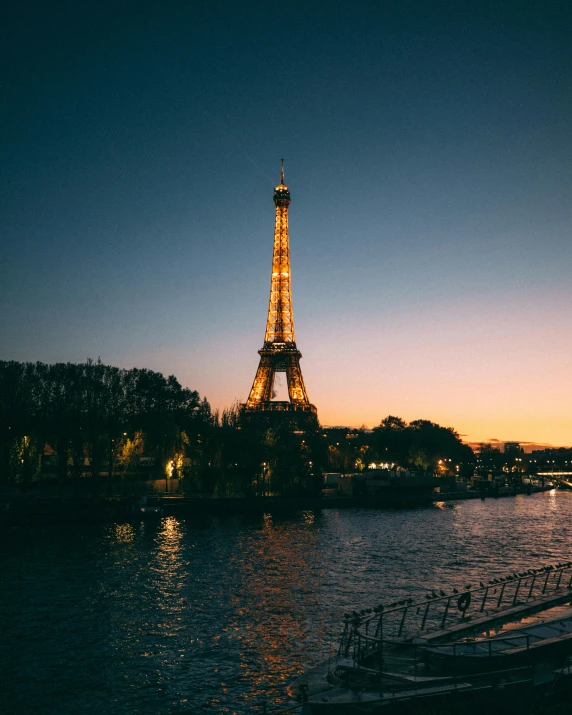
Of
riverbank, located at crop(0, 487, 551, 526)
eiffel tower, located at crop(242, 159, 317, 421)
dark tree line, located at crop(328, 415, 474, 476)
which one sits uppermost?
eiffel tower, located at crop(242, 159, 317, 421)

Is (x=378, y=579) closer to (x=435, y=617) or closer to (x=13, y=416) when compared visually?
(x=435, y=617)

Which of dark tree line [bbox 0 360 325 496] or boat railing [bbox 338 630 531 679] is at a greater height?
dark tree line [bbox 0 360 325 496]

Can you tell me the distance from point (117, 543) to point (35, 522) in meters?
17.1

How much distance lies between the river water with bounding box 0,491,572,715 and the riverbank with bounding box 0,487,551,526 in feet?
11.5

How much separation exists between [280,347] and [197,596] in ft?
339

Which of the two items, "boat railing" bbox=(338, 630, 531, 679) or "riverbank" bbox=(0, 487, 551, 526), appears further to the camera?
"riverbank" bbox=(0, 487, 551, 526)

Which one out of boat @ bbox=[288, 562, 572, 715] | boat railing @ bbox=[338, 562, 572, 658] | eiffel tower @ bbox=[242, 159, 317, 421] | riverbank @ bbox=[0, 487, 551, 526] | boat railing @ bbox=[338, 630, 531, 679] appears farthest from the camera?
eiffel tower @ bbox=[242, 159, 317, 421]

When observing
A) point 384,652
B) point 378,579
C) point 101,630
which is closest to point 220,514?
point 378,579

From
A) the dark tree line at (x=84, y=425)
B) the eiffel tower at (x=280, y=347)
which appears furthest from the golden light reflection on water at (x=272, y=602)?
the eiffel tower at (x=280, y=347)

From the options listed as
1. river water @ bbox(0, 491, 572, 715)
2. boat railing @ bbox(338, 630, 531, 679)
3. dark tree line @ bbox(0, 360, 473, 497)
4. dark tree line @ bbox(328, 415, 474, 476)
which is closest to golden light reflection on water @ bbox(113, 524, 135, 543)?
river water @ bbox(0, 491, 572, 715)

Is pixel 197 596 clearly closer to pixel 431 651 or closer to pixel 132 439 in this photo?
pixel 431 651

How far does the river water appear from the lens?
24109 millimetres

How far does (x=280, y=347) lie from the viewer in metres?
141

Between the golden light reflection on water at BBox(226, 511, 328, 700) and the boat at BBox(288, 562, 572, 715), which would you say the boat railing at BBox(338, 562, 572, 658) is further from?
the golden light reflection on water at BBox(226, 511, 328, 700)
